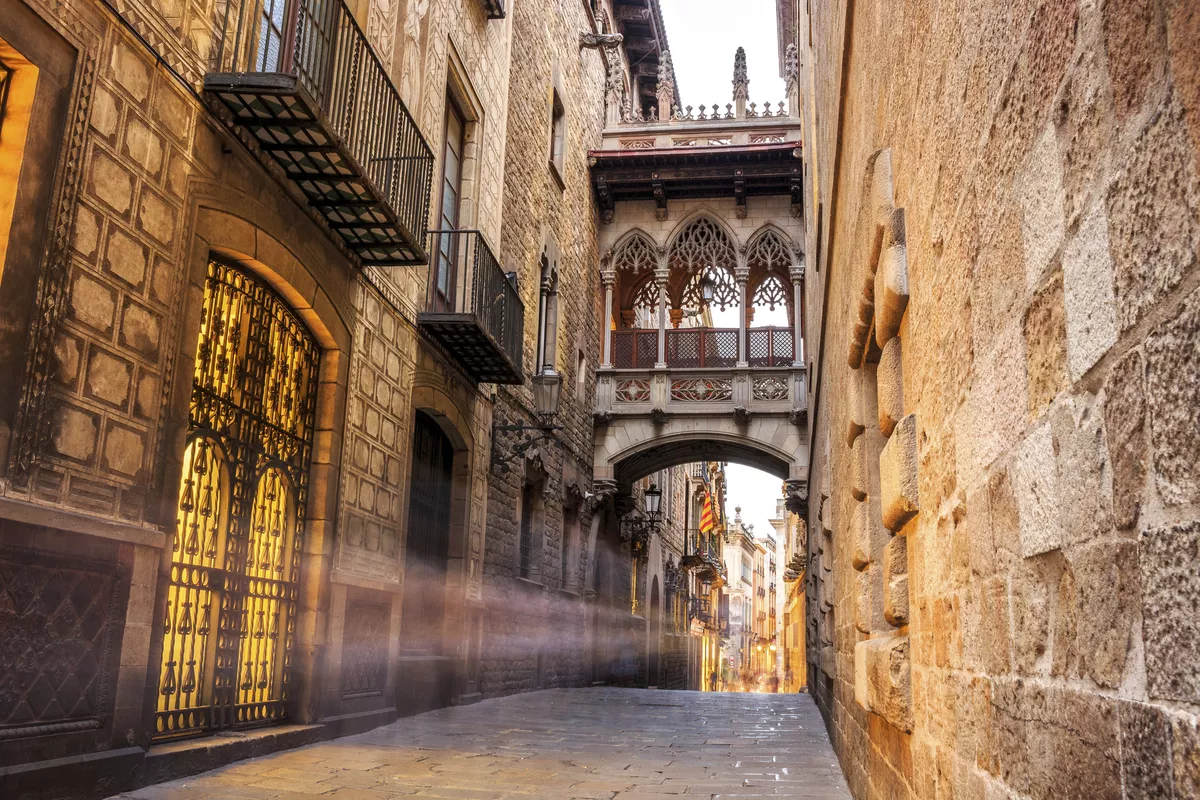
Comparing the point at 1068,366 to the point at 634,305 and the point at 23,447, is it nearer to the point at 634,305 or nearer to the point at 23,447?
the point at 23,447

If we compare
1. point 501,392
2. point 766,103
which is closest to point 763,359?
point 766,103

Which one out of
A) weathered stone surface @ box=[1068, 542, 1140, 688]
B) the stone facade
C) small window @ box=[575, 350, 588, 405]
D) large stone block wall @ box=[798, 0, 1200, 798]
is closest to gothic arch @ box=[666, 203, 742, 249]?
small window @ box=[575, 350, 588, 405]

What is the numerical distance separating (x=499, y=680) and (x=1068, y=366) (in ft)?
40.7

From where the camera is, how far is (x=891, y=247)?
304 centimetres

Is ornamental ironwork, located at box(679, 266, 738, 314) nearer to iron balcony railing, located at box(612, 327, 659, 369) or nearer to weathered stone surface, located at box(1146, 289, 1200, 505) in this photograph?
iron balcony railing, located at box(612, 327, 659, 369)

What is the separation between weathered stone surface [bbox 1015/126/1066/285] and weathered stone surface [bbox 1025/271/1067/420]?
0.14 feet

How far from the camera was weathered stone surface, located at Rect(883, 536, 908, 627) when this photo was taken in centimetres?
325

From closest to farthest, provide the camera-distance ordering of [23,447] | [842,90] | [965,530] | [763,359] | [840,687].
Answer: [965,530] < [23,447] < [842,90] < [840,687] < [763,359]

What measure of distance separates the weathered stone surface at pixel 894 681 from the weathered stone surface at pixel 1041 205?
6.14ft

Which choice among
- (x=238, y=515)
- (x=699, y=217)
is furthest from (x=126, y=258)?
(x=699, y=217)

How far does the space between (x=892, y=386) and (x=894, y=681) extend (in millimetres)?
957

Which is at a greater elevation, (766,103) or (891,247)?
(766,103)

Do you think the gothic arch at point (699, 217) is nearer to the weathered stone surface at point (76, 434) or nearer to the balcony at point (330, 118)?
the balcony at point (330, 118)

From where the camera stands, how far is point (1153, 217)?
1039 millimetres
